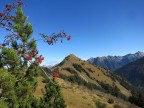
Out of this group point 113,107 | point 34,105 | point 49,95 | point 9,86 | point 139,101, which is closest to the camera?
point 9,86

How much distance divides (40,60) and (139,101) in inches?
4378

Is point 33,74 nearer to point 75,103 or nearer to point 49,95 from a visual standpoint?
point 49,95

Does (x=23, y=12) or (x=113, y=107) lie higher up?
(x=23, y=12)

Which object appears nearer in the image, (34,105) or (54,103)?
(34,105)

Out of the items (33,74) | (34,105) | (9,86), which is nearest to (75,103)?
(34,105)

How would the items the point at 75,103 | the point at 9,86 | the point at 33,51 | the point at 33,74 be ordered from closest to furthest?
the point at 33,51
the point at 9,86
the point at 33,74
the point at 75,103

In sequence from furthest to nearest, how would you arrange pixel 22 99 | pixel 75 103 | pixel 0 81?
1. pixel 75 103
2. pixel 22 99
3. pixel 0 81

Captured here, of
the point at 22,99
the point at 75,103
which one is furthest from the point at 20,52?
the point at 75,103

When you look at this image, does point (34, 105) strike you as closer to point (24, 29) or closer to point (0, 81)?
point (24, 29)

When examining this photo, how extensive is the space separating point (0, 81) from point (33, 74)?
32.0 ft

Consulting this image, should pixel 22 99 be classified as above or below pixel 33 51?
below

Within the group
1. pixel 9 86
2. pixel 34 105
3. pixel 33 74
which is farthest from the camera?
pixel 34 105

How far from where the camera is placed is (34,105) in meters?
24.0

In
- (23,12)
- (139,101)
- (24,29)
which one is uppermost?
(23,12)
